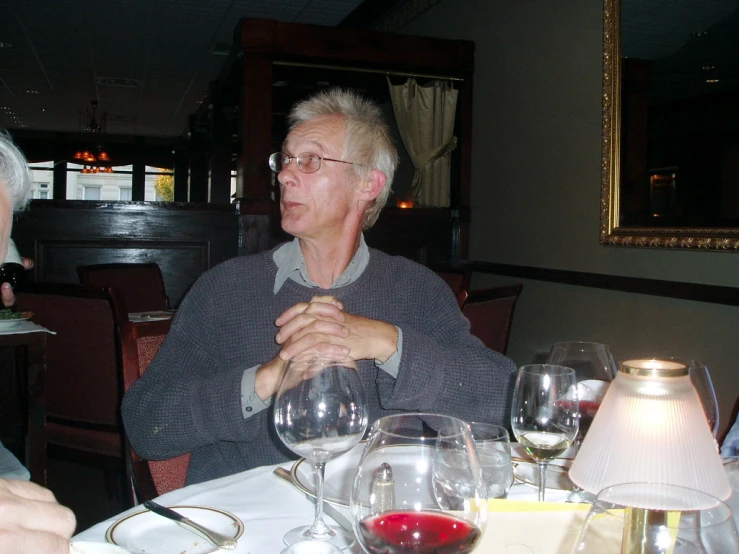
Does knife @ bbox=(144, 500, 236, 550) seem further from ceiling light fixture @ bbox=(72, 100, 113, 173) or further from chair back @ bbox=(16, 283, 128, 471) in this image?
ceiling light fixture @ bbox=(72, 100, 113, 173)

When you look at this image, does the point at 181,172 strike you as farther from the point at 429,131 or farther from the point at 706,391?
the point at 706,391

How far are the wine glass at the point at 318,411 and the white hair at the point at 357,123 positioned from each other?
946 mm

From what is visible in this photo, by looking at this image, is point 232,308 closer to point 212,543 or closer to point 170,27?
point 212,543

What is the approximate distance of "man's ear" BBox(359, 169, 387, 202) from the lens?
1.78 meters

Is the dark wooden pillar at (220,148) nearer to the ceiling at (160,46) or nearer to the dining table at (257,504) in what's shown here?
the ceiling at (160,46)

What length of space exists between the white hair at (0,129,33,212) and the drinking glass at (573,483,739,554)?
0.88m

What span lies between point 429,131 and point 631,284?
2299 millimetres

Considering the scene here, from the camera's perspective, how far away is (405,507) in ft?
2.01

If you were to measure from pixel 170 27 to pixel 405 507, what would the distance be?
737 centimetres

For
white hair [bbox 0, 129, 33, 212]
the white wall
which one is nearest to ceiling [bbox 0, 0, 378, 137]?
the white wall

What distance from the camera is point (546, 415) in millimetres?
934

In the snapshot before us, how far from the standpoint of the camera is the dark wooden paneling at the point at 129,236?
490 centimetres

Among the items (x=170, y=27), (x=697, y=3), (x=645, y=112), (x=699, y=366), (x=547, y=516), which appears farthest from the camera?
(x=170, y=27)

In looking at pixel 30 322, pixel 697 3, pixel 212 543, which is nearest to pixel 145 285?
pixel 30 322
